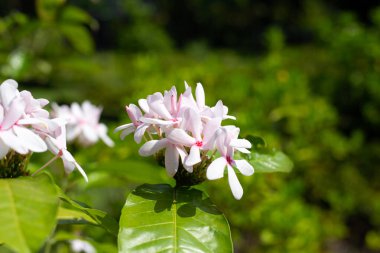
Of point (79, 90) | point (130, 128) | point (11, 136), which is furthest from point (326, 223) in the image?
point (79, 90)

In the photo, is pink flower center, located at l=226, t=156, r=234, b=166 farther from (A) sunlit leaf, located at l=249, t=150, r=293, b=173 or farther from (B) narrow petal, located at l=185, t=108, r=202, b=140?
(A) sunlit leaf, located at l=249, t=150, r=293, b=173

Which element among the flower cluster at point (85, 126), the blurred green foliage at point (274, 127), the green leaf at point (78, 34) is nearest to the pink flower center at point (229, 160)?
the blurred green foliage at point (274, 127)

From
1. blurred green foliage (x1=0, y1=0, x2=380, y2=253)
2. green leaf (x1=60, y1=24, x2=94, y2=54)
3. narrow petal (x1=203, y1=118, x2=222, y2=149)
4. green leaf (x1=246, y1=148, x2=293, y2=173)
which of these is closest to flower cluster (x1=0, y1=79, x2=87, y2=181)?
narrow petal (x1=203, y1=118, x2=222, y2=149)

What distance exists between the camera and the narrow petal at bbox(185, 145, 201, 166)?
0.78 meters

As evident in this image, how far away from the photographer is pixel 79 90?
707 centimetres

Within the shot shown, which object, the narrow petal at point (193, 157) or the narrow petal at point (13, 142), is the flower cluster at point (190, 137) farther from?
the narrow petal at point (13, 142)

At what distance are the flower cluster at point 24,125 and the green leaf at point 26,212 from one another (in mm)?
47

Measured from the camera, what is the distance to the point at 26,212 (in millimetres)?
650

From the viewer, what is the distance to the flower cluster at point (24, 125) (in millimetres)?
709

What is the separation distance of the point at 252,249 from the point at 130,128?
7.26 feet

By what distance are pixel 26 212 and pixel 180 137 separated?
10.1 inches

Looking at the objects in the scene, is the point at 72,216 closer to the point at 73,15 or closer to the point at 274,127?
the point at 73,15

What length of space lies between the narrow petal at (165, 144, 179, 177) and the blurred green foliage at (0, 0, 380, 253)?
17.0 inches

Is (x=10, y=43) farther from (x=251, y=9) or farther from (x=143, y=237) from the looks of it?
(x=251, y=9)
